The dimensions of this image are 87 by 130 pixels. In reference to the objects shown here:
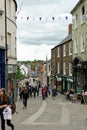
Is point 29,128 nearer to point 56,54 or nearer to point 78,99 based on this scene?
point 78,99

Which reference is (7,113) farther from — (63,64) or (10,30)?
(63,64)

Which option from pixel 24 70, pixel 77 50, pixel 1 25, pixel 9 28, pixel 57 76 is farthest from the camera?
pixel 24 70

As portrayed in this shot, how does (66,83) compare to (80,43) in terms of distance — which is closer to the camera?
(80,43)

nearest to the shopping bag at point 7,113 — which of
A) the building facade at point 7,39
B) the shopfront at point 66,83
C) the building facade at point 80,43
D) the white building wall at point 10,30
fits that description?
the building facade at point 7,39

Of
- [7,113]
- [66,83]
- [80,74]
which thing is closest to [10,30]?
[80,74]

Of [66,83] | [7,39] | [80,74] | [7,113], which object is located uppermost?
[7,39]

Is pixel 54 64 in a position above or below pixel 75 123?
above

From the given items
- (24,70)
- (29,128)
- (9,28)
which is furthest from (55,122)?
(24,70)

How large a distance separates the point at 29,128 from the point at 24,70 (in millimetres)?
136548

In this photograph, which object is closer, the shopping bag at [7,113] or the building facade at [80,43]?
the shopping bag at [7,113]

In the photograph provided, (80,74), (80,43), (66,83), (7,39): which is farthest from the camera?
(66,83)

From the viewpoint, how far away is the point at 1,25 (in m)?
27.5

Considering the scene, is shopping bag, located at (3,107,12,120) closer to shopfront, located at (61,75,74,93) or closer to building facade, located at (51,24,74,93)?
building facade, located at (51,24,74,93)

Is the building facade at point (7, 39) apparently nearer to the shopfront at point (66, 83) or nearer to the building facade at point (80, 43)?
the building facade at point (80, 43)
